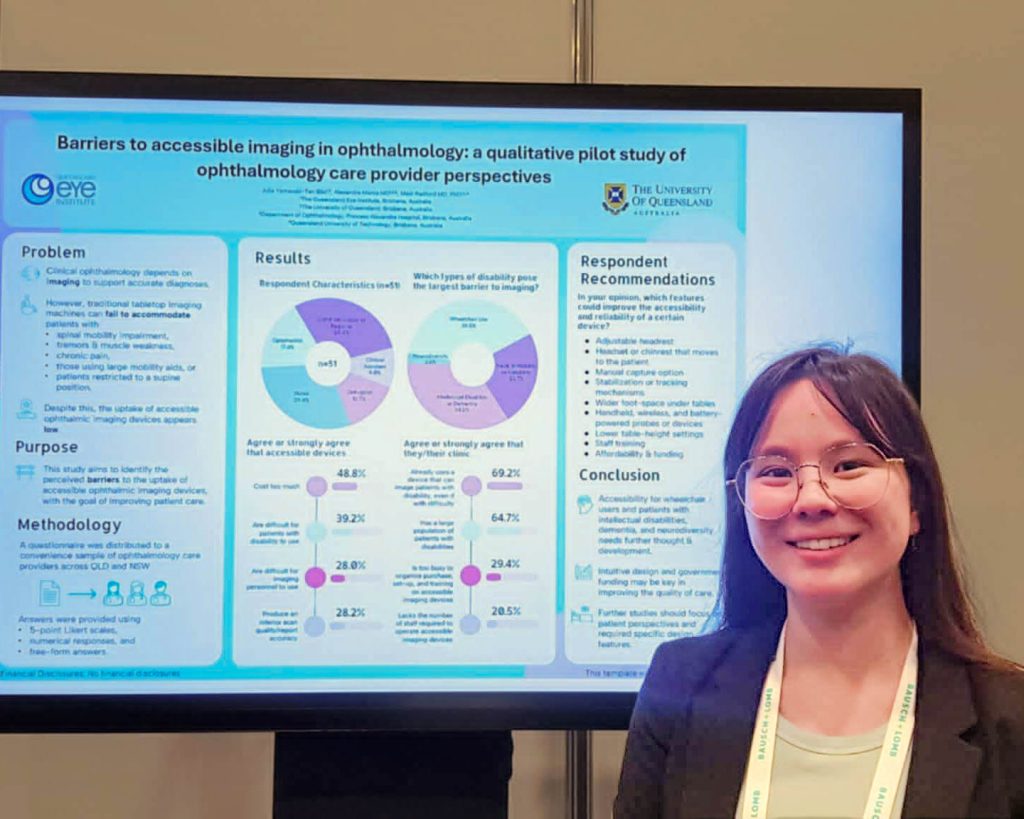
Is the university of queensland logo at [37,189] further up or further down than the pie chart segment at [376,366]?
further up

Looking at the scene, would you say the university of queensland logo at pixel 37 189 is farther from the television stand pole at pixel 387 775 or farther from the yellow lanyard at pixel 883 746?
the yellow lanyard at pixel 883 746

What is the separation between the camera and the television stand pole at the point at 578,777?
3.89 ft

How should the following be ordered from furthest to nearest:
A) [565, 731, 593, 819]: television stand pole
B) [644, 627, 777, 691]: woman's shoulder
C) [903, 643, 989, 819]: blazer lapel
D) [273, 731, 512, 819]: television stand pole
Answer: [565, 731, 593, 819]: television stand pole
[273, 731, 512, 819]: television stand pole
[644, 627, 777, 691]: woman's shoulder
[903, 643, 989, 819]: blazer lapel

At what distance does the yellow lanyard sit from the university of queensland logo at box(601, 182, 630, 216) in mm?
475

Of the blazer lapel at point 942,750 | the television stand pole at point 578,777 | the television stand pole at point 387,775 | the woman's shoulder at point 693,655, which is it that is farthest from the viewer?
the television stand pole at point 578,777

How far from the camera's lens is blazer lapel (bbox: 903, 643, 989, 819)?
2.16 feet

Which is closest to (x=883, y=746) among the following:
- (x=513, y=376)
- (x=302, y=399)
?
(x=513, y=376)

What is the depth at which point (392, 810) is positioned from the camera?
98 cm

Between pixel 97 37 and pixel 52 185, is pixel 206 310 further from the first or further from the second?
pixel 97 37

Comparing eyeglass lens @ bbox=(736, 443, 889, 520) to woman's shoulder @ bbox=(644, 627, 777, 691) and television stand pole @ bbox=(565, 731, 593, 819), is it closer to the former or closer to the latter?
woman's shoulder @ bbox=(644, 627, 777, 691)

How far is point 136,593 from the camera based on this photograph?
3.22ft

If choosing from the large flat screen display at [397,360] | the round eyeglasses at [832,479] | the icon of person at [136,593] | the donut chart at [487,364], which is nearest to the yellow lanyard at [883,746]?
the round eyeglasses at [832,479]

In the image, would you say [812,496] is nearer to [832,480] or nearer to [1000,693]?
[832,480]

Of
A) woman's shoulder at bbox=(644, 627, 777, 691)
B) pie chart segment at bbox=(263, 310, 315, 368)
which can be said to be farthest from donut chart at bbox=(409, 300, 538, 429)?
woman's shoulder at bbox=(644, 627, 777, 691)
